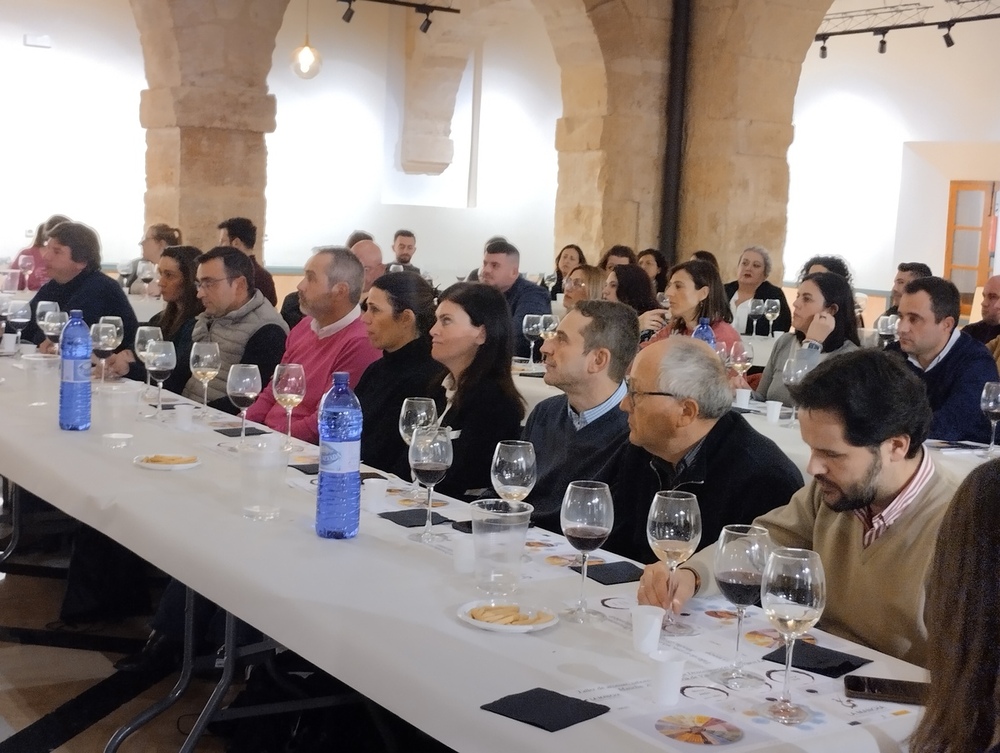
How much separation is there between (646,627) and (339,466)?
0.85 m

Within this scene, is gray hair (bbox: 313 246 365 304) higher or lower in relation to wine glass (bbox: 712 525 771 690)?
higher

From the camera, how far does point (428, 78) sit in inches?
547

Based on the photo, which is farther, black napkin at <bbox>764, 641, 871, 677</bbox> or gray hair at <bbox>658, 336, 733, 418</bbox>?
gray hair at <bbox>658, 336, 733, 418</bbox>

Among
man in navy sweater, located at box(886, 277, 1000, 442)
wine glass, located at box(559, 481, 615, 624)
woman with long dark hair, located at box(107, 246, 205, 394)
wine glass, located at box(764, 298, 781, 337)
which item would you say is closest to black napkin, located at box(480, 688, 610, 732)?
wine glass, located at box(559, 481, 615, 624)

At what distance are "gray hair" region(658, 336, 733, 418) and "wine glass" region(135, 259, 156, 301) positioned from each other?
6.50m

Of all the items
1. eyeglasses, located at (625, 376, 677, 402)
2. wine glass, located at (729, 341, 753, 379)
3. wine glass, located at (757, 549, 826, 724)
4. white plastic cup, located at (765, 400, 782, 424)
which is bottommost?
white plastic cup, located at (765, 400, 782, 424)

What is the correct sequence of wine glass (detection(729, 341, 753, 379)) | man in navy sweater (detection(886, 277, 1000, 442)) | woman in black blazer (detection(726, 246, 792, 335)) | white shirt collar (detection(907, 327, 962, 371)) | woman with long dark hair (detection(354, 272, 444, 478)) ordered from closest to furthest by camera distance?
woman with long dark hair (detection(354, 272, 444, 478))
man in navy sweater (detection(886, 277, 1000, 442))
white shirt collar (detection(907, 327, 962, 371))
wine glass (detection(729, 341, 753, 379))
woman in black blazer (detection(726, 246, 792, 335))

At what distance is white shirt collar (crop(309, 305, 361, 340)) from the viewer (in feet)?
14.9

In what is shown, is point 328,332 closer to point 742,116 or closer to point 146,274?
point 146,274

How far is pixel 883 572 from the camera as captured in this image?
2104 mm

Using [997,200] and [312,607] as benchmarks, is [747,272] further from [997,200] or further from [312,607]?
[997,200]

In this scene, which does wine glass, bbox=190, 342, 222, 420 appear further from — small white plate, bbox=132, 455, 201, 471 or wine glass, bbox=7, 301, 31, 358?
wine glass, bbox=7, 301, 31, 358

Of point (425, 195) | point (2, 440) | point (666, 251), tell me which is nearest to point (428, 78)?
point (425, 195)

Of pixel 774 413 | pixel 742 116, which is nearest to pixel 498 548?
pixel 774 413
